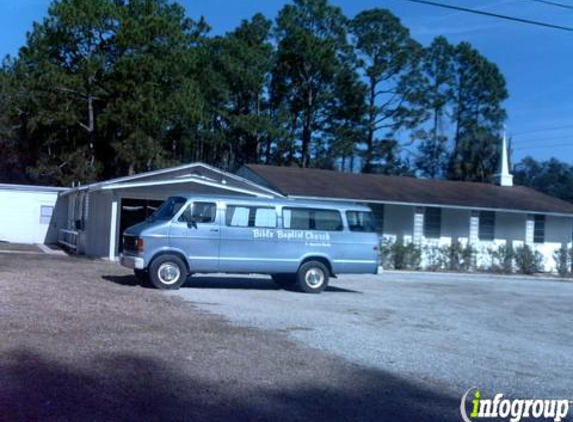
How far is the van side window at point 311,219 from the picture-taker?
18.3m

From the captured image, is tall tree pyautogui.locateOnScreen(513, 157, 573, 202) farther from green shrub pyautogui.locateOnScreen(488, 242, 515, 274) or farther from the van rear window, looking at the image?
the van rear window

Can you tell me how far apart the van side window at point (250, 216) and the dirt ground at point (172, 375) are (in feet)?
15.5

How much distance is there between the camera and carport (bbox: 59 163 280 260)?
83.5ft

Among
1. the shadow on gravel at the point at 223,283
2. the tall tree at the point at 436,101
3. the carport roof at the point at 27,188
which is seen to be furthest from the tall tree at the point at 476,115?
the shadow on gravel at the point at 223,283

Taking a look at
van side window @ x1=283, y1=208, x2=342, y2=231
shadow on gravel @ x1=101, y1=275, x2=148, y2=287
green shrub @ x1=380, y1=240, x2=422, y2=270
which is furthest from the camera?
green shrub @ x1=380, y1=240, x2=422, y2=270

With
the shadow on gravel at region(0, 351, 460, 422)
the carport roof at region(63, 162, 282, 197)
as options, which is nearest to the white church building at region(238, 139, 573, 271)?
the carport roof at region(63, 162, 282, 197)

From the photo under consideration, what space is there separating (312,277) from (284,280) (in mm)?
1281

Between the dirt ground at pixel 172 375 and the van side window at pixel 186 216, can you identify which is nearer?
the dirt ground at pixel 172 375

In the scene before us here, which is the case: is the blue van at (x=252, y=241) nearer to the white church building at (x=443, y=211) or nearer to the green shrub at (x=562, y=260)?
the white church building at (x=443, y=211)

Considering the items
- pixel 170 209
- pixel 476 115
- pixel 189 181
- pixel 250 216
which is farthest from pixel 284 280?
pixel 476 115

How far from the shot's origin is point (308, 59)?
158 feet

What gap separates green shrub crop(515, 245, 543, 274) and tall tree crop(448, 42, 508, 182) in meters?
21.2

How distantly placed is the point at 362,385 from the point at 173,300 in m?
7.20

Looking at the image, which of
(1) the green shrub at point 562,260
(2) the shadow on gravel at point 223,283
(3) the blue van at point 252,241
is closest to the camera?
(3) the blue van at point 252,241
